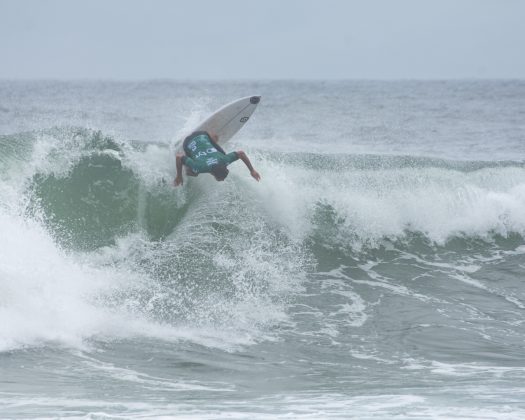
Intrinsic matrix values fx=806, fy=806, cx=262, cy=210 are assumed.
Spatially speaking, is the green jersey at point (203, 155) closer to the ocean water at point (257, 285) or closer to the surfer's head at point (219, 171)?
the surfer's head at point (219, 171)

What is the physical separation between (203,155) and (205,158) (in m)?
0.08

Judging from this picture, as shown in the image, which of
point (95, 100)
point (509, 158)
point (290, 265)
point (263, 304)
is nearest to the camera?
point (263, 304)

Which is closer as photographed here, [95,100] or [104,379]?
[104,379]

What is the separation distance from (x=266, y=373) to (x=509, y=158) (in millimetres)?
13887

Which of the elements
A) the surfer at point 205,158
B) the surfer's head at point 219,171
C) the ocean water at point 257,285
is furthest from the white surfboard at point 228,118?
the surfer's head at point 219,171

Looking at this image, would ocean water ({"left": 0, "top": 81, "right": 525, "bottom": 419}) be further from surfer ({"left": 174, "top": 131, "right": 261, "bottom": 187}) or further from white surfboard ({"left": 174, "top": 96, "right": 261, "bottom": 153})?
surfer ({"left": 174, "top": 131, "right": 261, "bottom": 187})

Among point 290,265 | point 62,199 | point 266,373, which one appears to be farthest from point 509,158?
point 266,373

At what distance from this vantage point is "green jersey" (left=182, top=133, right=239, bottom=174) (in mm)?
10930

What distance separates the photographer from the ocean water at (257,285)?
255 inches

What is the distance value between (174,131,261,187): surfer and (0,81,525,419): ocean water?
43.2 inches

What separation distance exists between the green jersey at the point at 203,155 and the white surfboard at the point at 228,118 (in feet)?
4.97

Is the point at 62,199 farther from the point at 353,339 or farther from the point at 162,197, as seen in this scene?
the point at 353,339

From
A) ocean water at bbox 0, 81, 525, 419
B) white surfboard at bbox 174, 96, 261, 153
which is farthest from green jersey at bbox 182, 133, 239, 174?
white surfboard at bbox 174, 96, 261, 153

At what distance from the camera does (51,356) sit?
7391mm
